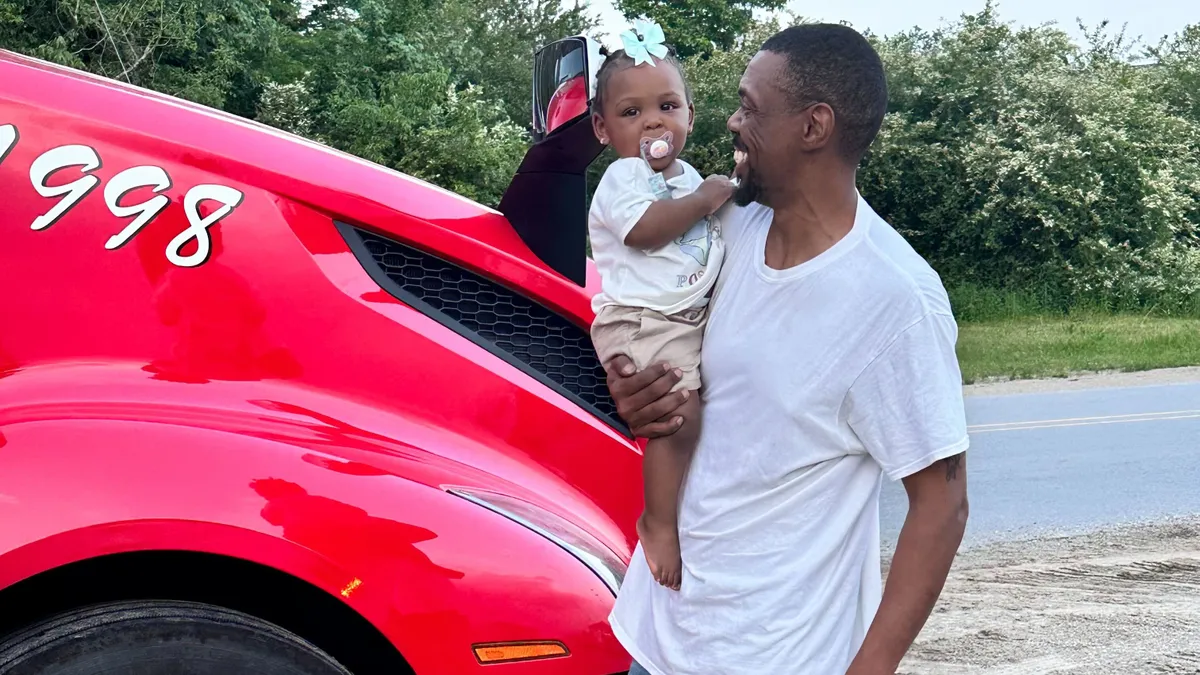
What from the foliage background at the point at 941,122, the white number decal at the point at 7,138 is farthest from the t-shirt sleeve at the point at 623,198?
the foliage background at the point at 941,122

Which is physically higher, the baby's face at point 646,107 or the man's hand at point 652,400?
the baby's face at point 646,107

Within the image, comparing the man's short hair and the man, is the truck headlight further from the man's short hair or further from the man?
the man's short hair

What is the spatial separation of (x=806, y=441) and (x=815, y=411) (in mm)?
49

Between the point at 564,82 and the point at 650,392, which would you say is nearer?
the point at 650,392

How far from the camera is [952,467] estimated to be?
5.00ft

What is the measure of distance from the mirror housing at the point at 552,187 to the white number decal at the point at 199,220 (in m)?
0.69

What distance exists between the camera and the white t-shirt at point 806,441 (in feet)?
4.94

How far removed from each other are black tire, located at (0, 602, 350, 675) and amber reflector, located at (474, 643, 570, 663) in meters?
0.26

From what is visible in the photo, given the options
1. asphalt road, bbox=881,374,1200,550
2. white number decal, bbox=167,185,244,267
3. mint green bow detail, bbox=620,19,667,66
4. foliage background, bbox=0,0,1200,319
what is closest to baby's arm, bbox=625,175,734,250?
mint green bow detail, bbox=620,19,667,66

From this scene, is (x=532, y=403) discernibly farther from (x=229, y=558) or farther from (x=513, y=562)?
(x=229, y=558)

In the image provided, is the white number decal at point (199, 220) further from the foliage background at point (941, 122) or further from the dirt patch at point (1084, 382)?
the foliage background at point (941, 122)

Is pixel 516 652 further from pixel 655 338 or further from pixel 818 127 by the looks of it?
pixel 818 127

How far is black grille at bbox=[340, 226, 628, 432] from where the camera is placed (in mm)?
2428

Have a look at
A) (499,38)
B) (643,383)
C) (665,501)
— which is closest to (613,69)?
(643,383)
